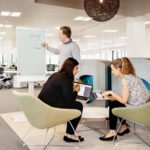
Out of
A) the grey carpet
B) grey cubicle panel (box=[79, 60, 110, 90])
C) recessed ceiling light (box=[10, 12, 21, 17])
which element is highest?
recessed ceiling light (box=[10, 12, 21, 17])

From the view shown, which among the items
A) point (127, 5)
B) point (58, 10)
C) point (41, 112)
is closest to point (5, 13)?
point (58, 10)

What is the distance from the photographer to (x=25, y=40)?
505 cm

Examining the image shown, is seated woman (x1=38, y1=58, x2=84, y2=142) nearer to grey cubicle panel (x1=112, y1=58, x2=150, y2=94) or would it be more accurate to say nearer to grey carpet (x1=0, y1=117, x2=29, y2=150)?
grey carpet (x1=0, y1=117, x2=29, y2=150)

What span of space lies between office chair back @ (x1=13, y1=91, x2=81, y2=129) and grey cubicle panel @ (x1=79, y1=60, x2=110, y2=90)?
1512mm

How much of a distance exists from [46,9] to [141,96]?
5.90 metres

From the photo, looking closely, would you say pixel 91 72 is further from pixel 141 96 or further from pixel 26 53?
pixel 141 96

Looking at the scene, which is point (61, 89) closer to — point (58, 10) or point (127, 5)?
point (127, 5)

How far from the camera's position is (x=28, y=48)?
5098 millimetres

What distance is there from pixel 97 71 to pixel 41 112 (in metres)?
1.98

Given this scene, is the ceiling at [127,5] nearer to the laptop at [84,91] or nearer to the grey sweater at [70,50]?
the grey sweater at [70,50]

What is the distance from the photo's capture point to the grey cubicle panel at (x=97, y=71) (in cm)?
449

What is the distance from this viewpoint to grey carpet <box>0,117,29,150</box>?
11.0 feet

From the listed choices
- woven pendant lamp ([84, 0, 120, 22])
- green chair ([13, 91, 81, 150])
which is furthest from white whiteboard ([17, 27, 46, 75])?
green chair ([13, 91, 81, 150])

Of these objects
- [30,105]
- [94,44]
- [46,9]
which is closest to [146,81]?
[30,105]
